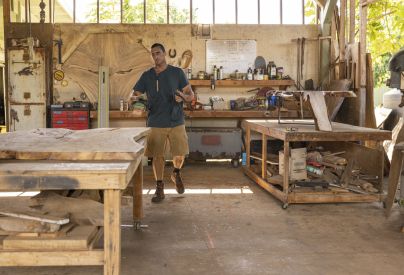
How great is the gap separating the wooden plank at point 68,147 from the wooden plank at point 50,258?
0.49 m

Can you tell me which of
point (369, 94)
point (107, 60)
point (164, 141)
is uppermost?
point (107, 60)

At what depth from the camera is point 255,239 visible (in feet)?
12.4

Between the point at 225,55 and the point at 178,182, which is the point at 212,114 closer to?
the point at 225,55

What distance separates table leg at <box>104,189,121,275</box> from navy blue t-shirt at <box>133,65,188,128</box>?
2.73 meters

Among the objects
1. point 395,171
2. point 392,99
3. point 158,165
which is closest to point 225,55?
point 158,165

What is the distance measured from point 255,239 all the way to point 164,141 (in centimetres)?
172

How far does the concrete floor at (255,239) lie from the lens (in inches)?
124

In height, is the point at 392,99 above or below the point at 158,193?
above

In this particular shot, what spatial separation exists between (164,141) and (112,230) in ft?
9.04

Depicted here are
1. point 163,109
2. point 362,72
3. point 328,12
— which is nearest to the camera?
point 163,109

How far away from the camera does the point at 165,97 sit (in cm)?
504

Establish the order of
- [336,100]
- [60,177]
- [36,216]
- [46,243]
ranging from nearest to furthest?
[60,177]
[46,243]
[36,216]
[336,100]

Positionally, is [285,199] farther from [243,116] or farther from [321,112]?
[243,116]

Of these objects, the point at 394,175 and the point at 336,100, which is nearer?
the point at 394,175
